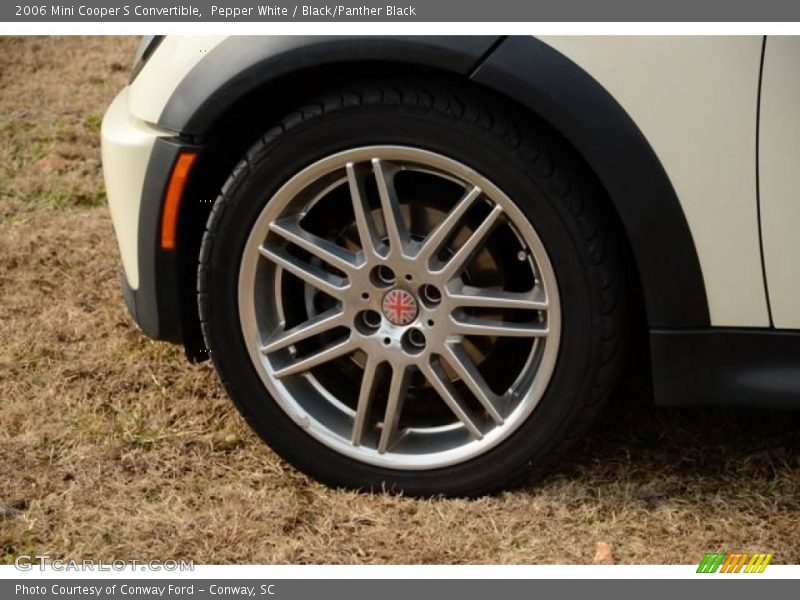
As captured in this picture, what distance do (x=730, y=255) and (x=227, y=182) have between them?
114cm

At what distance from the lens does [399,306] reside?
2.98 m

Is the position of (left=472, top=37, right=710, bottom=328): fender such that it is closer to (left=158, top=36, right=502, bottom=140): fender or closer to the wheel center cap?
(left=158, top=36, right=502, bottom=140): fender

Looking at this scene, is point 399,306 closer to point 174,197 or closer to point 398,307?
point 398,307

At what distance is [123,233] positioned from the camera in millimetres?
3193

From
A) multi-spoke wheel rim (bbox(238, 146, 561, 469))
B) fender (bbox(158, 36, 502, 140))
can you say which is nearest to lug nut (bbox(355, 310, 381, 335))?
multi-spoke wheel rim (bbox(238, 146, 561, 469))

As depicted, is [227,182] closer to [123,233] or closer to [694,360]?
[123,233]

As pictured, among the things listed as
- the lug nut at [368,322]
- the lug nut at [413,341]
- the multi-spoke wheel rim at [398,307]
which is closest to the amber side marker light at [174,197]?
the multi-spoke wheel rim at [398,307]

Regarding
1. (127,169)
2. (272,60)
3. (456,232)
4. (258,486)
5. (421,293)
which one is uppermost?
(272,60)

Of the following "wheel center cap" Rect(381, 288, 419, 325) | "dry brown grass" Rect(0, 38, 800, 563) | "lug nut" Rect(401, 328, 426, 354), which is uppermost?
"wheel center cap" Rect(381, 288, 419, 325)

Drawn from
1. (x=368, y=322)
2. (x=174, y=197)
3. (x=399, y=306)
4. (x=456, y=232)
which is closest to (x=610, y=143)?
(x=456, y=232)

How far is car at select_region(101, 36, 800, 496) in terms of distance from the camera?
2.67 m

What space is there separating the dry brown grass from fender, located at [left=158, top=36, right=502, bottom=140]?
35.5 inches

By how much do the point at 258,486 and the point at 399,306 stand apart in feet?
2.05

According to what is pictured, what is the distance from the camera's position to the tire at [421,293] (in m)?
2.82
